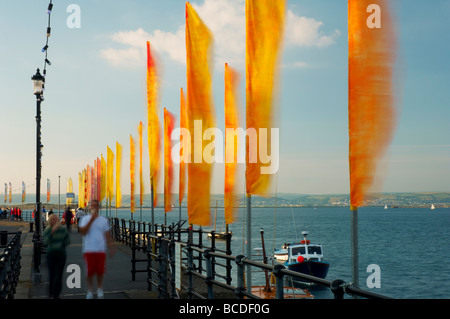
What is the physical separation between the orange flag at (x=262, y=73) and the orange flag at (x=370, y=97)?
12.1 ft

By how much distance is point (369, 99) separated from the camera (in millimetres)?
6480

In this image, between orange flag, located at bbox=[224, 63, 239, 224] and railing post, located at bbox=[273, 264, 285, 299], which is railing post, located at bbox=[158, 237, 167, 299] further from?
railing post, located at bbox=[273, 264, 285, 299]

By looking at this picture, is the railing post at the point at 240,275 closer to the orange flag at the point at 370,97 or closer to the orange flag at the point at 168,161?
the orange flag at the point at 370,97

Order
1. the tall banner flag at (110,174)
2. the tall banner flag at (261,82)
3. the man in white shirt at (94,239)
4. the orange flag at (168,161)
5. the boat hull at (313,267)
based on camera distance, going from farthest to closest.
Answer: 1. the boat hull at (313,267)
2. the tall banner flag at (110,174)
3. the orange flag at (168,161)
4. the tall banner flag at (261,82)
5. the man in white shirt at (94,239)

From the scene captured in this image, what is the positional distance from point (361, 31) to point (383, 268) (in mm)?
59220

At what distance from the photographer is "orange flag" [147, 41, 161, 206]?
→ 1900cm

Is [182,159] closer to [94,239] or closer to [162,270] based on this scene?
[162,270]

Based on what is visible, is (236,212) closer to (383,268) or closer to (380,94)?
(380,94)

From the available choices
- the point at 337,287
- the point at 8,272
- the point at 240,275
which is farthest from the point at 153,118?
the point at 337,287

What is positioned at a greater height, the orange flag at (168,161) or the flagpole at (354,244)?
the orange flag at (168,161)

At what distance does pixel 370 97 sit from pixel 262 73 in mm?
4029

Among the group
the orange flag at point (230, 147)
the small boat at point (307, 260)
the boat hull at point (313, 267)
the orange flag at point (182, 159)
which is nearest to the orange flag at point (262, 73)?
the orange flag at point (230, 147)

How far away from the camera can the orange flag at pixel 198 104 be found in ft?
43.1

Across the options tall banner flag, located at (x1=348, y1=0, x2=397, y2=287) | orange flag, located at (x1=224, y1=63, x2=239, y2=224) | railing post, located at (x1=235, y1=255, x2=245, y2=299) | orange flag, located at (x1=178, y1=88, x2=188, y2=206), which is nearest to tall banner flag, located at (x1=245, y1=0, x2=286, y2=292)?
railing post, located at (x1=235, y1=255, x2=245, y2=299)
